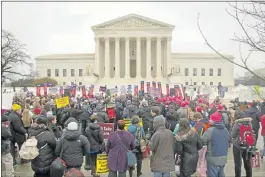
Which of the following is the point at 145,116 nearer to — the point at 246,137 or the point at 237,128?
the point at 237,128

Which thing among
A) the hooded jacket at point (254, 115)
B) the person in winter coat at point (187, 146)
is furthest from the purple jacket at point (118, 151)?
the hooded jacket at point (254, 115)

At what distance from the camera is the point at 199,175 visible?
8.83 meters

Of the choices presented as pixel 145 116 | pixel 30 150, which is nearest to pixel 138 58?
pixel 145 116

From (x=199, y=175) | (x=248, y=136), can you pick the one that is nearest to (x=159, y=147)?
(x=199, y=175)

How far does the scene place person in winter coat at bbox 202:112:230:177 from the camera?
27.1 ft

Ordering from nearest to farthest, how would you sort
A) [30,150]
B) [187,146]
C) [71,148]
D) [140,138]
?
1. [30,150]
2. [71,148]
3. [187,146]
4. [140,138]

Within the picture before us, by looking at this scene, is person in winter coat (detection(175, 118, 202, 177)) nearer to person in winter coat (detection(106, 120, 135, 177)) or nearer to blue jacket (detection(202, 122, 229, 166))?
blue jacket (detection(202, 122, 229, 166))

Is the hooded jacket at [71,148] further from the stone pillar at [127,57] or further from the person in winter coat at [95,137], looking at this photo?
the stone pillar at [127,57]

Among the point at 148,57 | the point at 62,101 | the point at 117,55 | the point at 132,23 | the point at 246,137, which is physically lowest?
the point at 246,137

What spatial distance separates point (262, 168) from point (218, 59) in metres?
79.4

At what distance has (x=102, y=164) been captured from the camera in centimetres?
878

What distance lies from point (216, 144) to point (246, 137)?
137 cm

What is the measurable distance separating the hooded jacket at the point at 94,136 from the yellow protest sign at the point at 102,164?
3.27ft

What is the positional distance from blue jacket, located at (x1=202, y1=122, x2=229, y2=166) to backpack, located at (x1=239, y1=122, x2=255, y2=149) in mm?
1152
